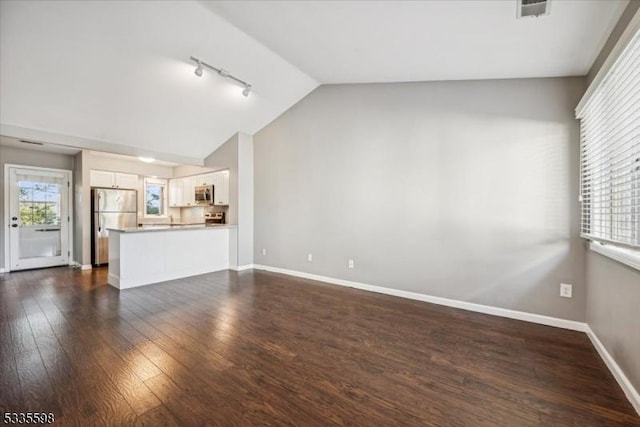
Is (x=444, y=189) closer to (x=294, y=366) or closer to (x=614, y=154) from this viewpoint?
(x=614, y=154)

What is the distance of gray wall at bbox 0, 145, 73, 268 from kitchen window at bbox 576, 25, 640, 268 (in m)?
8.55

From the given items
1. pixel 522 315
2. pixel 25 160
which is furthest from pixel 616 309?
pixel 25 160

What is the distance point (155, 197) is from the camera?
7.42 m

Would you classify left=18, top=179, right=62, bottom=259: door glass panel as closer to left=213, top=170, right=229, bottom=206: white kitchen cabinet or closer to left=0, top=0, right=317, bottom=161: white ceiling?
left=0, top=0, right=317, bottom=161: white ceiling

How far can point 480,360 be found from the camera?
2.26 metres

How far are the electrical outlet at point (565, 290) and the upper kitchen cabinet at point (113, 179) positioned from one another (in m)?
8.11

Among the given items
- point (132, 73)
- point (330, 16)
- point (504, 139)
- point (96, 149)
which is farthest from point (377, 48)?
point (96, 149)

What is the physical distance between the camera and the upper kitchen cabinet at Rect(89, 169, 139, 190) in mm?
6102

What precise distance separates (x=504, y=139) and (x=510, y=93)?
1.70 ft

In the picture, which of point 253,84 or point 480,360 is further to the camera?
point 253,84

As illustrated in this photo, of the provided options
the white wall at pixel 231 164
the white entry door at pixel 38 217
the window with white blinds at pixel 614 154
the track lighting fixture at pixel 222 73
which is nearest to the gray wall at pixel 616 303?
the window with white blinds at pixel 614 154

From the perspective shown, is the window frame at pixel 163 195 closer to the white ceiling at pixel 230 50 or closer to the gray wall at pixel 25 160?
the gray wall at pixel 25 160

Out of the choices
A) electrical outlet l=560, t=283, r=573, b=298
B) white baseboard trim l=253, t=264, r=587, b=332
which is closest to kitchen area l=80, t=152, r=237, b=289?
white baseboard trim l=253, t=264, r=587, b=332

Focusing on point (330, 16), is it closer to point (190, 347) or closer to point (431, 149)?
point (431, 149)
